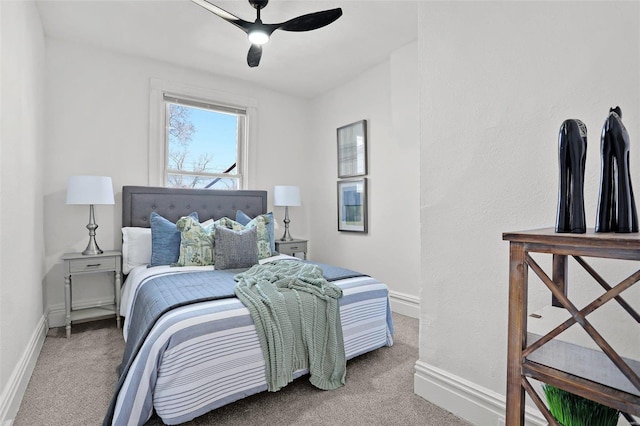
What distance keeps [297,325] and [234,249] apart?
117 centimetres

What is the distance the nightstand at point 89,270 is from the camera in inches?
113

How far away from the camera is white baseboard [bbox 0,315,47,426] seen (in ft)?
5.27

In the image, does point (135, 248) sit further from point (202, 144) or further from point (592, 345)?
point (592, 345)

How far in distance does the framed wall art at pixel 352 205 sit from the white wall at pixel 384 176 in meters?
0.07

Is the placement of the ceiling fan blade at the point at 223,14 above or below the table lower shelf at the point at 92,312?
above

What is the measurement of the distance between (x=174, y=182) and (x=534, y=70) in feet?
11.8

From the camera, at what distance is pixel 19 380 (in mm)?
1879

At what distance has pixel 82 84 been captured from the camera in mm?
3316

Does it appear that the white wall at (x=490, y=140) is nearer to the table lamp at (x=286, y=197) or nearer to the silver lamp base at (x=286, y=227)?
the table lamp at (x=286, y=197)

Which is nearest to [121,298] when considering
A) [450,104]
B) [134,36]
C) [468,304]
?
[134,36]

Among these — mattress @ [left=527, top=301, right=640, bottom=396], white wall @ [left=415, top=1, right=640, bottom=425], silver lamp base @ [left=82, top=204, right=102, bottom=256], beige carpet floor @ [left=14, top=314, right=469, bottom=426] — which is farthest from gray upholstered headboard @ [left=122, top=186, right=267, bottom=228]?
mattress @ [left=527, top=301, right=640, bottom=396]

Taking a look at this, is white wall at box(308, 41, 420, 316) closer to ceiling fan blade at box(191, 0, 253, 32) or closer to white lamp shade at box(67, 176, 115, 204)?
ceiling fan blade at box(191, 0, 253, 32)

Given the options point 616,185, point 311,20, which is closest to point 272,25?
point 311,20

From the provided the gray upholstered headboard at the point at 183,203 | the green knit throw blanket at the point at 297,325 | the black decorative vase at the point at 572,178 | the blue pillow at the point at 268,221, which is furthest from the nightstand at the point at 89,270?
the black decorative vase at the point at 572,178
